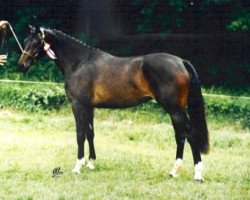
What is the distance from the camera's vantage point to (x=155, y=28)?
A: 675 inches

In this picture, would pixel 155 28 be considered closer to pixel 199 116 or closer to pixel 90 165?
pixel 90 165

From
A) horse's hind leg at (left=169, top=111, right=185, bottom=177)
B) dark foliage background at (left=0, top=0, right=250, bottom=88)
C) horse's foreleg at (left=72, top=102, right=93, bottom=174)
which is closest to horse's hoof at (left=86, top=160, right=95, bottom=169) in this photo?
horse's foreleg at (left=72, top=102, right=93, bottom=174)

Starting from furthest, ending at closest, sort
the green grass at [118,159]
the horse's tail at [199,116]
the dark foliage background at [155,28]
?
the dark foliage background at [155,28] < the horse's tail at [199,116] < the green grass at [118,159]

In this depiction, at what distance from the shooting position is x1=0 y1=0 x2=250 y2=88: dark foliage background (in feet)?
53.2

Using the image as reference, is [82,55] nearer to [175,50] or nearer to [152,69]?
[152,69]

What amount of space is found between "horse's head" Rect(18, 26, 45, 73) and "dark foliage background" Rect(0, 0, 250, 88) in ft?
26.3

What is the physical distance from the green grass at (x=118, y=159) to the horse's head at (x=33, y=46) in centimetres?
166

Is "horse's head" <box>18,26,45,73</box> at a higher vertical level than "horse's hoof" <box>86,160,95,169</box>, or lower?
higher

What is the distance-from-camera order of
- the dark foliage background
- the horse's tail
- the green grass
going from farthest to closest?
1. the dark foliage background
2. the horse's tail
3. the green grass

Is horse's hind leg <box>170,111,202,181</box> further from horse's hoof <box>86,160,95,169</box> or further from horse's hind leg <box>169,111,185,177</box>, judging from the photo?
horse's hoof <box>86,160,95,169</box>

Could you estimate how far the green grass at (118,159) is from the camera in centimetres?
689

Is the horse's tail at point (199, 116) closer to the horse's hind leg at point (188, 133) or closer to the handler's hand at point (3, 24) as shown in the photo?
the horse's hind leg at point (188, 133)

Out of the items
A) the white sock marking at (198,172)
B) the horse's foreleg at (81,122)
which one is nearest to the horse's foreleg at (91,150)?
the horse's foreleg at (81,122)

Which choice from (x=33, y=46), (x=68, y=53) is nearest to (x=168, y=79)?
(x=68, y=53)
